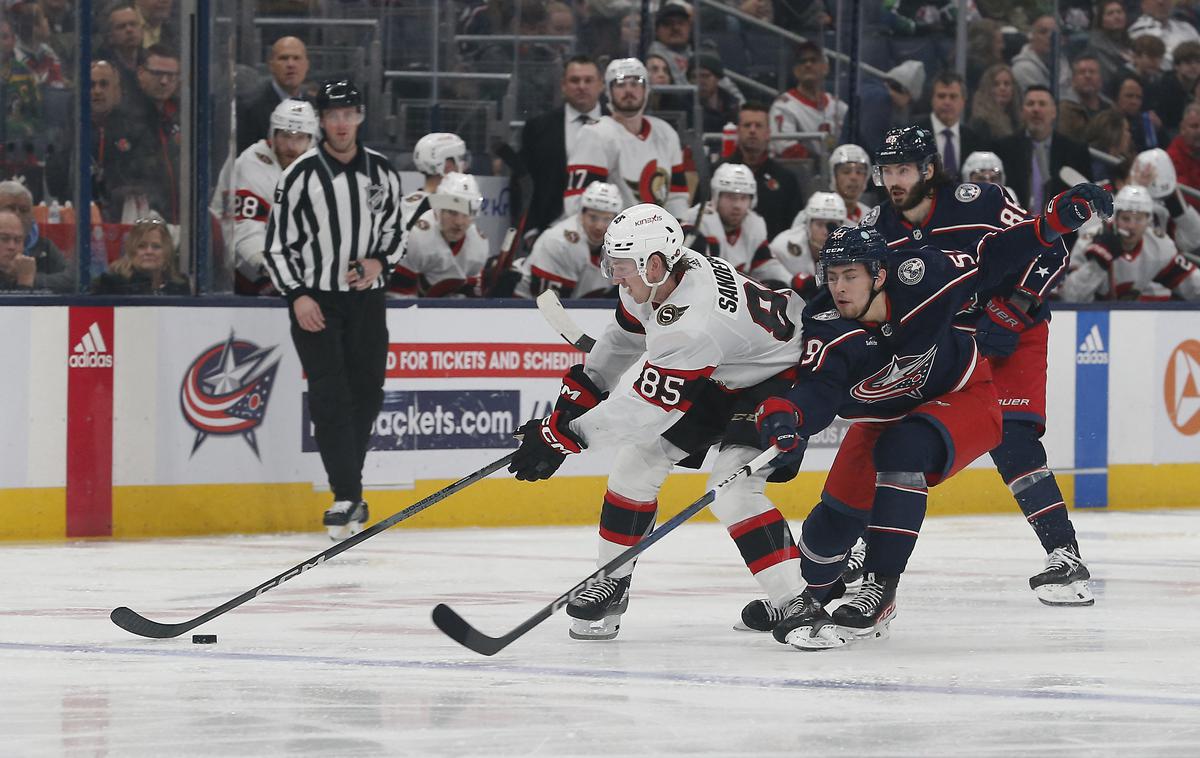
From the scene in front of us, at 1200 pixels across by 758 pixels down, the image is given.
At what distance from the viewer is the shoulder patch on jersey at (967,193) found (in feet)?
19.3

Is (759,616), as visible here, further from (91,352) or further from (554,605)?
(91,352)

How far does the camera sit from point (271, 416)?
7.84m

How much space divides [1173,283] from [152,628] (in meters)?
6.06

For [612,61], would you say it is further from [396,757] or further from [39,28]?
[396,757]

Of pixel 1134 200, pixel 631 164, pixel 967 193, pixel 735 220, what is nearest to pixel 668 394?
pixel 967 193

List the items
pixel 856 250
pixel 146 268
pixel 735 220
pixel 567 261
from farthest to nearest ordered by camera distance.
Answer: pixel 735 220
pixel 567 261
pixel 146 268
pixel 856 250

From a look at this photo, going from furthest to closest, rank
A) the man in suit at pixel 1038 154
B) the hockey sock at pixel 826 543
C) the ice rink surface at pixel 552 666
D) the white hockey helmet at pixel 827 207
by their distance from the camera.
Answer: the man in suit at pixel 1038 154, the white hockey helmet at pixel 827 207, the hockey sock at pixel 826 543, the ice rink surface at pixel 552 666

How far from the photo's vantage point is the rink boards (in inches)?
293

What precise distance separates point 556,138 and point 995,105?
2505 mm

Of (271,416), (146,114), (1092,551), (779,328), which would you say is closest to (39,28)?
(146,114)

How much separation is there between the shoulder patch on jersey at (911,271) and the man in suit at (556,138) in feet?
12.1

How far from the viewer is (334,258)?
7555 millimetres

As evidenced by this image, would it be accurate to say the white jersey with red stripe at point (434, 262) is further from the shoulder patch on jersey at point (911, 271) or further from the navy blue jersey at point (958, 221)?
the shoulder patch on jersey at point (911, 271)

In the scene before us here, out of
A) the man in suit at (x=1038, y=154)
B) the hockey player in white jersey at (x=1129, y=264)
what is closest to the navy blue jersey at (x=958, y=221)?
the hockey player in white jersey at (x=1129, y=264)
